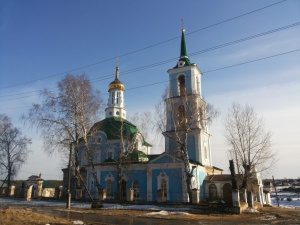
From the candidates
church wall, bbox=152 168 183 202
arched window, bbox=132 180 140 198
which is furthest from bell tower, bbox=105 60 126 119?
church wall, bbox=152 168 183 202

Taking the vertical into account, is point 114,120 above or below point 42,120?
above

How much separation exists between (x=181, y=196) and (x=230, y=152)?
6.71 metres

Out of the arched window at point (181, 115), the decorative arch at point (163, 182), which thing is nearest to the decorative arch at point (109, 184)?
the decorative arch at point (163, 182)

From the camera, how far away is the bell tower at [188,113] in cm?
2778

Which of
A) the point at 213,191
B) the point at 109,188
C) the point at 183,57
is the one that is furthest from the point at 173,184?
the point at 183,57

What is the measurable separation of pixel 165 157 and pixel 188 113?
524cm

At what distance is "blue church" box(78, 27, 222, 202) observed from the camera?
91.4 ft

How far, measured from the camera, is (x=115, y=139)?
3484 centimetres

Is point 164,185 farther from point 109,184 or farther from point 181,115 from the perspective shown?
point 181,115

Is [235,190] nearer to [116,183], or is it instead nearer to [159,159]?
[159,159]

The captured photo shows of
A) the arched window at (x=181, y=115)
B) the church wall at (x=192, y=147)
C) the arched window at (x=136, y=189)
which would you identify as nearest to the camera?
the arched window at (x=181, y=115)

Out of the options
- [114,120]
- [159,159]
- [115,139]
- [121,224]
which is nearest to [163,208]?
[159,159]

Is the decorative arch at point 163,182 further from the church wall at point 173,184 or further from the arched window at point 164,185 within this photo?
the church wall at point 173,184

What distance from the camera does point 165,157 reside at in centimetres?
2878
